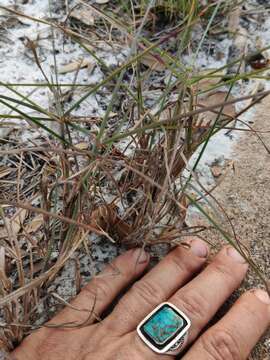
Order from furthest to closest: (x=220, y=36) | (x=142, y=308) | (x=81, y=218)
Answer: (x=220, y=36), (x=142, y=308), (x=81, y=218)

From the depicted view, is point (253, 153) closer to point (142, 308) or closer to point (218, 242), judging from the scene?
point (218, 242)

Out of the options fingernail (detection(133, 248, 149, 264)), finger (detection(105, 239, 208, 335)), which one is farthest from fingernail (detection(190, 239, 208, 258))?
fingernail (detection(133, 248, 149, 264))

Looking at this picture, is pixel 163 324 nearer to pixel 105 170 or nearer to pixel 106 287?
pixel 106 287

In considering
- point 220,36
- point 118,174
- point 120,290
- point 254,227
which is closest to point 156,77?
point 220,36

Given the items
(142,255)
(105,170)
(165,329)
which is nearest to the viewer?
(105,170)

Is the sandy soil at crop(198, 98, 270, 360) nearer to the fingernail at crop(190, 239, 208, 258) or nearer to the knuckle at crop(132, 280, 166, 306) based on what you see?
the fingernail at crop(190, 239, 208, 258)

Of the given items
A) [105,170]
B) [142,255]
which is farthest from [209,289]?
[105,170]
